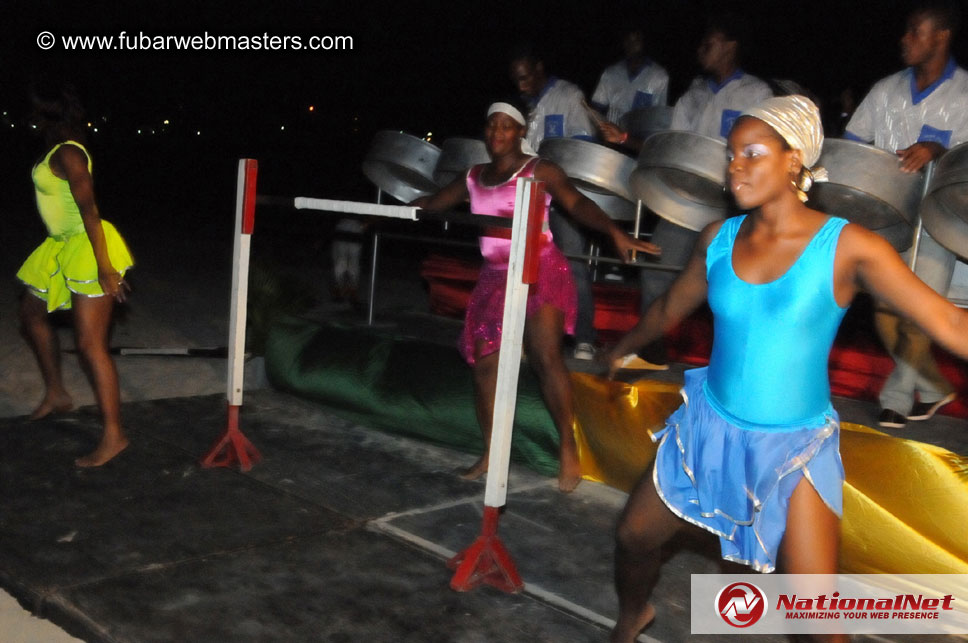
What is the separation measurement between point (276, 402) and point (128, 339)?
2035 mm

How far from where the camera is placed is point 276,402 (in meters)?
5.33

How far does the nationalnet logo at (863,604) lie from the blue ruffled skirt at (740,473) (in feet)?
1.45

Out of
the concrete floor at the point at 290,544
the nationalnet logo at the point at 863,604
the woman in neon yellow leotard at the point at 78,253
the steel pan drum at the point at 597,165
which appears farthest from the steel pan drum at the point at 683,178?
the woman in neon yellow leotard at the point at 78,253

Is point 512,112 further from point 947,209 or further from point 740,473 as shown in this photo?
point 740,473

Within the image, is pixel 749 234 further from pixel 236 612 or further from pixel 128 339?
pixel 128 339

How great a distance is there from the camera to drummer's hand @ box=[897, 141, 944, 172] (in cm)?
352

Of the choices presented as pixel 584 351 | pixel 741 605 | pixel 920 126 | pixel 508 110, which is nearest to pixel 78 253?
pixel 508 110

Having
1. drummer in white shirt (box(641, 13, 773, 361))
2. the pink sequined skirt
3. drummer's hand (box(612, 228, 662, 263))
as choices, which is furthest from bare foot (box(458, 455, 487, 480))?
drummer's hand (box(612, 228, 662, 263))

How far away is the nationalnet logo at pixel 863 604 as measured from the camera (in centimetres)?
288

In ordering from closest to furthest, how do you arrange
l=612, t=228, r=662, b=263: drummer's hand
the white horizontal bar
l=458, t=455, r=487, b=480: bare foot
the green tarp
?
l=612, t=228, r=662, b=263: drummer's hand
the white horizontal bar
l=458, t=455, r=487, b=480: bare foot
the green tarp

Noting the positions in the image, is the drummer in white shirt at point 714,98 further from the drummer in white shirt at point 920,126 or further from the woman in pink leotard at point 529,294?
the woman in pink leotard at point 529,294

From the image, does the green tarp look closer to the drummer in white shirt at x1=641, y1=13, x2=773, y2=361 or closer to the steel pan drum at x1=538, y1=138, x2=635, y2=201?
the drummer in white shirt at x1=641, y1=13, x2=773, y2=361

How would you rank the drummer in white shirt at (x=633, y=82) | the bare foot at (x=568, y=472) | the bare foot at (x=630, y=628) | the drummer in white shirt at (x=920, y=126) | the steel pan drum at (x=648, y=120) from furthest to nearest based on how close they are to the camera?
the drummer in white shirt at (x=633, y=82) → the steel pan drum at (x=648, y=120) → the bare foot at (x=568, y=472) → the drummer in white shirt at (x=920, y=126) → the bare foot at (x=630, y=628)

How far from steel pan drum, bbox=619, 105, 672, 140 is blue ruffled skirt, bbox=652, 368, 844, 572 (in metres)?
3.68
